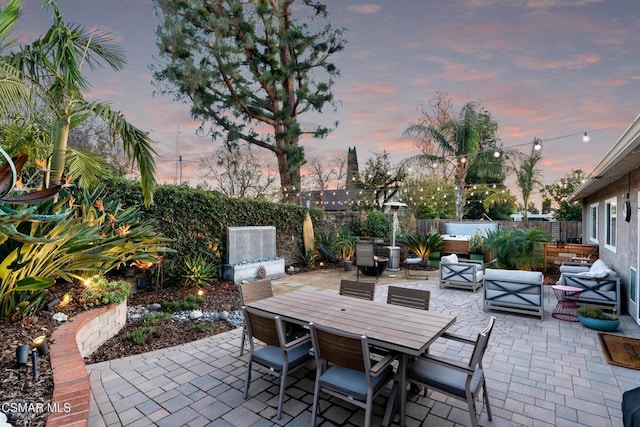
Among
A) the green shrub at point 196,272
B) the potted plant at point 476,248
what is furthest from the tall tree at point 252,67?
the potted plant at point 476,248

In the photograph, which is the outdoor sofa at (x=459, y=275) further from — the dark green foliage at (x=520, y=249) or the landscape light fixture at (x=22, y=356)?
the landscape light fixture at (x=22, y=356)

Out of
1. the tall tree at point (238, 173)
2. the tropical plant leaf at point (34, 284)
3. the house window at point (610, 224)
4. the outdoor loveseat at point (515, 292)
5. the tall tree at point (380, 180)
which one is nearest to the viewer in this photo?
the tropical plant leaf at point (34, 284)

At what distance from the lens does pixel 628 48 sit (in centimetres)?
673

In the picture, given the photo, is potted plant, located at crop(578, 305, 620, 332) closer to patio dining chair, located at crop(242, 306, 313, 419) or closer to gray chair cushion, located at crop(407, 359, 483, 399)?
gray chair cushion, located at crop(407, 359, 483, 399)

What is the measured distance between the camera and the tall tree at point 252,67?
10.9 metres

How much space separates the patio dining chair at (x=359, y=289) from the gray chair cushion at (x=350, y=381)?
4.61 ft

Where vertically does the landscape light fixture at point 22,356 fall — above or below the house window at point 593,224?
below

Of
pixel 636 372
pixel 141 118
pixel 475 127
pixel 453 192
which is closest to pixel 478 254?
pixel 475 127

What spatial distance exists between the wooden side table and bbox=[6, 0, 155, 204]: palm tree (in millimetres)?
6953

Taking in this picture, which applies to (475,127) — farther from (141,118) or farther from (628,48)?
(141,118)

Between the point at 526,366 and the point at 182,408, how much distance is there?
141 inches

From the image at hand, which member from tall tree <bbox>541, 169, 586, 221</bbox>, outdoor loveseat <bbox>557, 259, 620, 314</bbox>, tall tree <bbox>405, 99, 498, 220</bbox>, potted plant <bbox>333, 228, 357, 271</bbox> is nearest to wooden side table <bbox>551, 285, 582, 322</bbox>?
outdoor loveseat <bbox>557, 259, 620, 314</bbox>

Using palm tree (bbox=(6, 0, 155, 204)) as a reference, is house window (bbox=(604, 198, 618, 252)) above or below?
below

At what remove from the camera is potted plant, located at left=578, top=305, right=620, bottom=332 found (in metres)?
4.49
